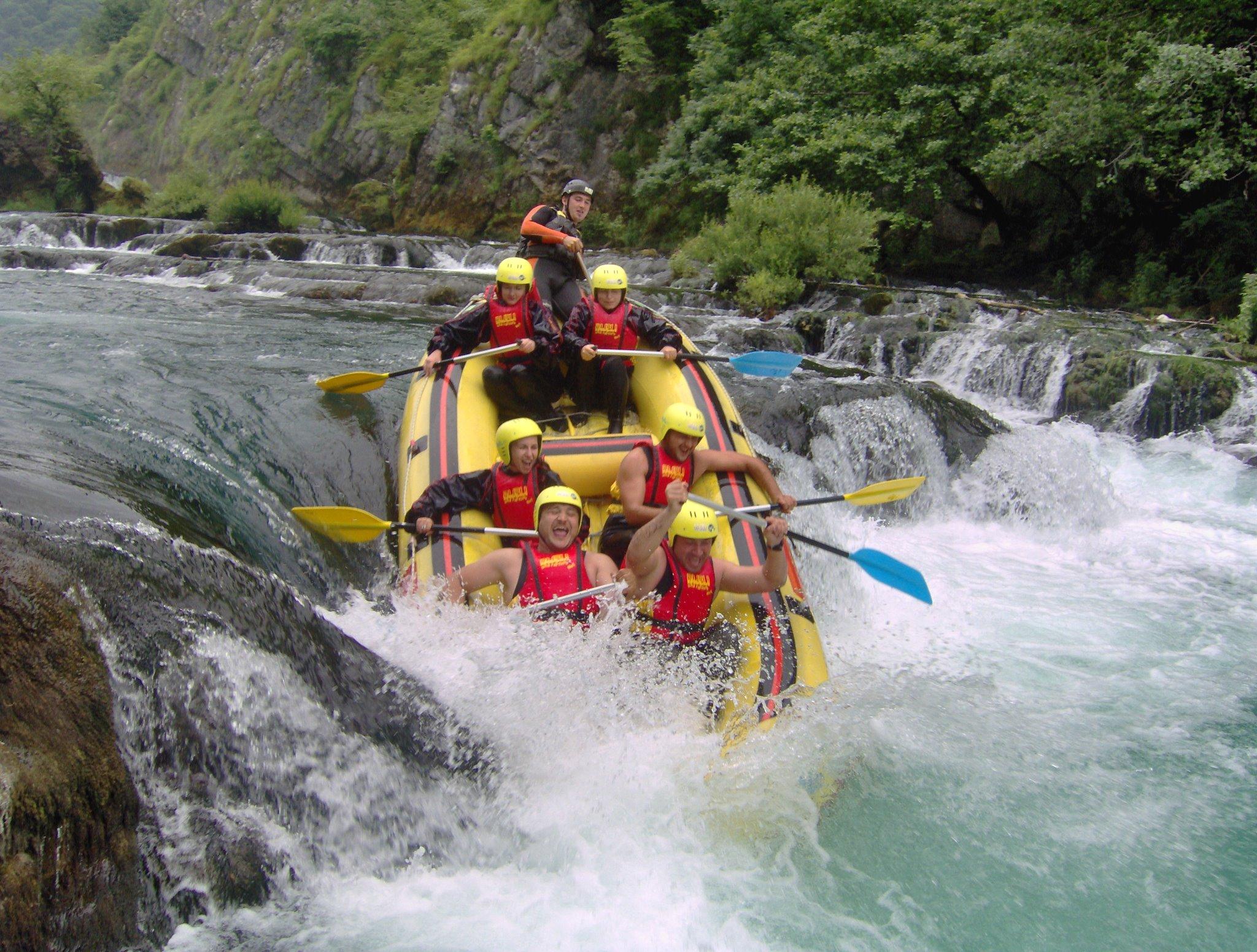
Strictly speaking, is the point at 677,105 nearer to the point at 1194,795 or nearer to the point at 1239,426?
the point at 1239,426

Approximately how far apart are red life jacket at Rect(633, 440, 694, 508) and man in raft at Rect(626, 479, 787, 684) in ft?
1.27

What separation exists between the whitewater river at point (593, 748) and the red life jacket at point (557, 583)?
0.42 feet

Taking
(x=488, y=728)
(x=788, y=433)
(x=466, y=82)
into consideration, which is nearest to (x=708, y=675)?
(x=488, y=728)

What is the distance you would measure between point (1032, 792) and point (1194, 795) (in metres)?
0.58

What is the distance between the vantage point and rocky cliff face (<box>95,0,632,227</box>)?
1770 cm

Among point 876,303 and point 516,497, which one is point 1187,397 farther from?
point 516,497

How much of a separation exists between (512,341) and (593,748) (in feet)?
8.00

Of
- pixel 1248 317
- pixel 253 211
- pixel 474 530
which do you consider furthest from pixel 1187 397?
pixel 253 211

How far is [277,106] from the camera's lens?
2606 centimetres

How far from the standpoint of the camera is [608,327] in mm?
4871

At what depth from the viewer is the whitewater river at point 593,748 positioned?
2391 millimetres

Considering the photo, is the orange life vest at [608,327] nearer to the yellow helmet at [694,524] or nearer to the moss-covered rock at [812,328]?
the yellow helmet at [694,524]

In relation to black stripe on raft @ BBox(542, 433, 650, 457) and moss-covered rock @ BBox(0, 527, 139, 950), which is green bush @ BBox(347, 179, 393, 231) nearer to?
black stripe on raft @ BBox(542, 433, 650, 457)

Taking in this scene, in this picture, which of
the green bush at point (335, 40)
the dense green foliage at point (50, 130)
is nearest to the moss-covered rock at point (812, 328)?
the green bush at point (335, 40)
